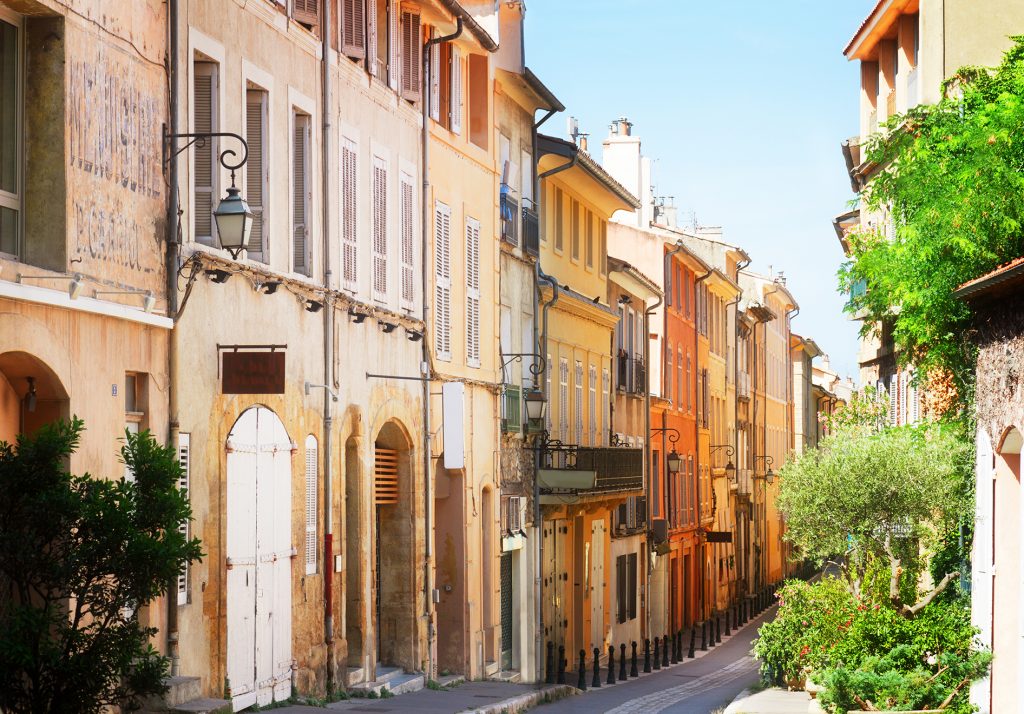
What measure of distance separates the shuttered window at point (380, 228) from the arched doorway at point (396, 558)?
2.20 m

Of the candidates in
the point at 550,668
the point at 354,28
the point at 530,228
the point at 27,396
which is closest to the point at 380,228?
the point at 354,28

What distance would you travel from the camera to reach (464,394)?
24.9m

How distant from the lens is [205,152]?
15727mm

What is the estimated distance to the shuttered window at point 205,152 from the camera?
51.5ft

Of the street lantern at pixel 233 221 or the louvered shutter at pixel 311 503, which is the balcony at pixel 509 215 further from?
the street lantern at pixel 233 221

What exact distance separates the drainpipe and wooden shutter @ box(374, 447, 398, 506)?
9.63ft

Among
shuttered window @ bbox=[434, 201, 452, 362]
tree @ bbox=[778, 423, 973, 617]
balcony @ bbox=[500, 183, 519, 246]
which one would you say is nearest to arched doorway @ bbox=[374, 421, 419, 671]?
shuttered window @ bbox=[434, 201, 452, 362]

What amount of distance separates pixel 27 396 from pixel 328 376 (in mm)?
6803

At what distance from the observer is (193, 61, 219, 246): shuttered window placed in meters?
15.7

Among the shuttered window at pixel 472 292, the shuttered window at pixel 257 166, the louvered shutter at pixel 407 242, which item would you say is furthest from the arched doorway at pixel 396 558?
the shuttered window at pixel 257 166

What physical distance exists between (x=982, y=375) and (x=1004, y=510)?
1.45 m

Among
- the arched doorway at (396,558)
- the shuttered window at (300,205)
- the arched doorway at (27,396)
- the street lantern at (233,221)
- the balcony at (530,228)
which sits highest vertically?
the balcony at (530,228)

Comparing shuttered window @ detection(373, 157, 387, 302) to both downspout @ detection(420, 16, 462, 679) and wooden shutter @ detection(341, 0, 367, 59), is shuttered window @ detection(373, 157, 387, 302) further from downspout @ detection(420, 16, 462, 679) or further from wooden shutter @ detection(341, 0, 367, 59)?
downspout @ detection(420, 16, 462, 679)

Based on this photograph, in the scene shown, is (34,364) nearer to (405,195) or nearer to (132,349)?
(132,349)
